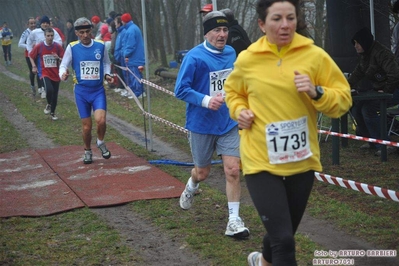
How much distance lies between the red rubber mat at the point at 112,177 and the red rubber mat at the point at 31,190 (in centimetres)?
14

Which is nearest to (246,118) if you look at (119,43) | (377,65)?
(377,65)

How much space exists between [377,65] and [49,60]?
8.64 metres

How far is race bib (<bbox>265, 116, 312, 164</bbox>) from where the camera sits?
4762mm

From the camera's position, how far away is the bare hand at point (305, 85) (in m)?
4.50

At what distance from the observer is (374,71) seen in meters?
10.5

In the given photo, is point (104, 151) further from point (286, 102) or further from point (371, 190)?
point (286, 102)

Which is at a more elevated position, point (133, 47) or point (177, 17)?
point (133, 47)

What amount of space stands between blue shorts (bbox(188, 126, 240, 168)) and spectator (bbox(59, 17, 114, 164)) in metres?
3.99

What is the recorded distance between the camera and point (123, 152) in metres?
12.5

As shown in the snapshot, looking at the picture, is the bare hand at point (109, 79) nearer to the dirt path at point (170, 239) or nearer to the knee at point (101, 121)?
the knee at point (101, 121)

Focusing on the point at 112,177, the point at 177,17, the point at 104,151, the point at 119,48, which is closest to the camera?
the point at 112,177

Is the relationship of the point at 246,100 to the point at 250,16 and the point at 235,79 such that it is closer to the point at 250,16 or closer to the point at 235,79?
the point at 235,79

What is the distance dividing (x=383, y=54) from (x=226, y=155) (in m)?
4.07

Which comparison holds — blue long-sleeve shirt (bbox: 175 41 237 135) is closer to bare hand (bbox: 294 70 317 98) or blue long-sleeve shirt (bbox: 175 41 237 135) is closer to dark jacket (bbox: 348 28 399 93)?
bare hand (bbox: 294 70 317 98)
